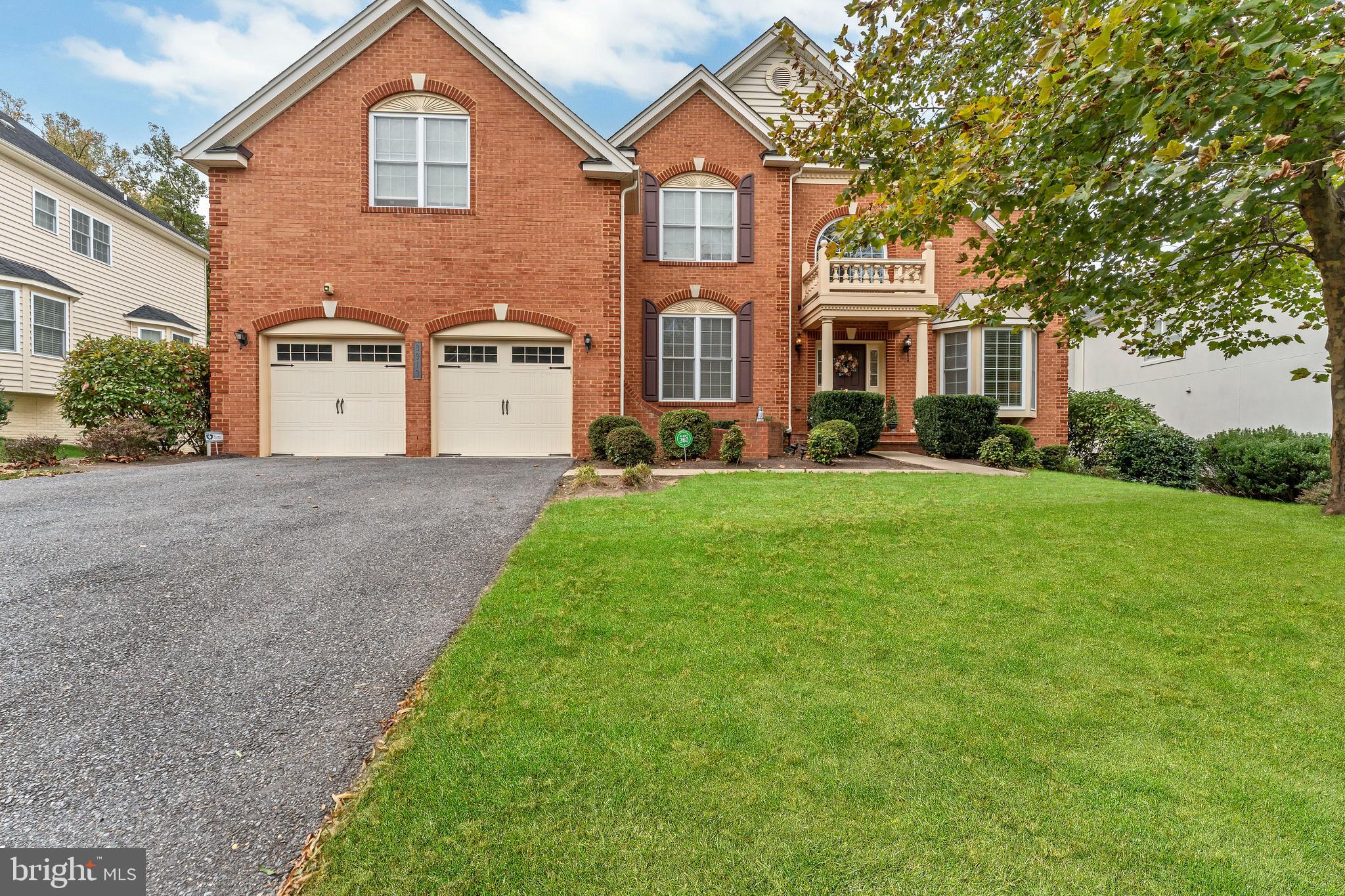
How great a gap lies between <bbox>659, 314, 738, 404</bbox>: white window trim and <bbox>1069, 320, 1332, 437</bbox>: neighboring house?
7735mm

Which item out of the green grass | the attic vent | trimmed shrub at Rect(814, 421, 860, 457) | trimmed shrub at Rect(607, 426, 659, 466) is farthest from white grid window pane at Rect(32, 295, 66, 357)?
the attic vent

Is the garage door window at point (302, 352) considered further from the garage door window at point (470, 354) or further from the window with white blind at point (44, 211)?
the window with white blind at point (44, 211)

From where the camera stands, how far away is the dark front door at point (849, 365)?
1484 cm

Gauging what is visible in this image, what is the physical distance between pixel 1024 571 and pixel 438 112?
1242 centimetres

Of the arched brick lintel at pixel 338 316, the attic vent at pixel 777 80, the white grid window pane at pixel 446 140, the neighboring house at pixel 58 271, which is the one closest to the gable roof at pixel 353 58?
the white grid window pane at pixel 446 140

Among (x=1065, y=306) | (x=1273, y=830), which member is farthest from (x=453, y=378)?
(x=1273, y=830)

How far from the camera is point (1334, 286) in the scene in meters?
5.84

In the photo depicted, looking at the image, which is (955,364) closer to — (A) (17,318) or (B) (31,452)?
(B) (31,452)

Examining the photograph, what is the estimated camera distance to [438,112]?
10891 mm

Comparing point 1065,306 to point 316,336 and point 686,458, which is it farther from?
point 316,336

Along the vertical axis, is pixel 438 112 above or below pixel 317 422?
above

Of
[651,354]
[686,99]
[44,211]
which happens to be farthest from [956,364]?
[44,211]

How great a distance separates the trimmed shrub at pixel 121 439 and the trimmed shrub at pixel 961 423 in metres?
15.3

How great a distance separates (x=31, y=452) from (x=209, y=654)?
9.39 metres
